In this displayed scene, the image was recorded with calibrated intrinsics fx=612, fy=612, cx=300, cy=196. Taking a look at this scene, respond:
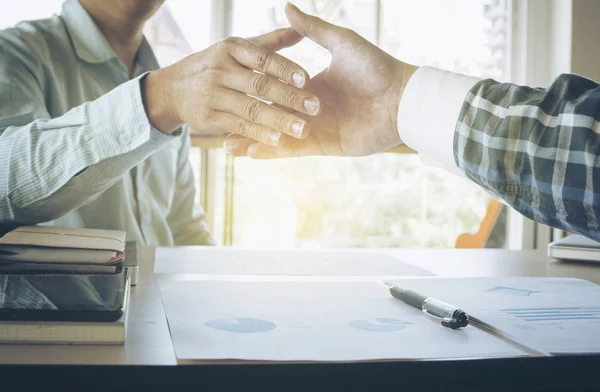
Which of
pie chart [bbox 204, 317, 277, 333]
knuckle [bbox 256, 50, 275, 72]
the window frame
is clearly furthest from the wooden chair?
pie chart [bbox 204, 317, 277, 333]

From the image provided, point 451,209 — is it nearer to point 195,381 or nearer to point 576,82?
point 576,82

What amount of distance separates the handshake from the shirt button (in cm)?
5

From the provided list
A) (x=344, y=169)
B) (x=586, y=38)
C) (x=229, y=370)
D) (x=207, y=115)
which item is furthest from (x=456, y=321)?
(x=344, y=169)

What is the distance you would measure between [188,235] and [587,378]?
129 centimetres

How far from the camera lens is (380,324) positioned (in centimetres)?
63

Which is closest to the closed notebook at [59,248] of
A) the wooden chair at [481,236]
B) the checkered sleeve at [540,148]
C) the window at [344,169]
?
the checkered sleeve at [540,148]

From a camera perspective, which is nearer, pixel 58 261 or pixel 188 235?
pixel 58 261

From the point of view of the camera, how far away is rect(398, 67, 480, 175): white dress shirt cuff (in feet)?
2.69

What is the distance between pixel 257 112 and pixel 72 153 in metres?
0.30

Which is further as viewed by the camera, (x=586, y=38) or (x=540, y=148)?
(x=586, y=38)

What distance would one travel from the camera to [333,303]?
73 centimetres

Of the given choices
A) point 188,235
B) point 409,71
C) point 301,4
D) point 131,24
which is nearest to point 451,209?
point 301,4

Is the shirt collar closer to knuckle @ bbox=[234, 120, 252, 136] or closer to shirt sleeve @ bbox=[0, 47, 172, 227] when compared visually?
shirt sleeve @ bbox=[0, 47, 172, 227]

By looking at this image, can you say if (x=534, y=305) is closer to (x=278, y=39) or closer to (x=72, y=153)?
(x=278, y=39)
